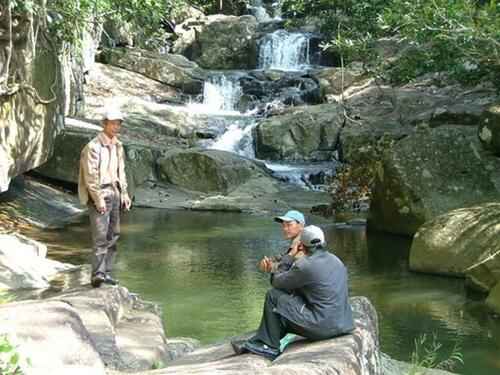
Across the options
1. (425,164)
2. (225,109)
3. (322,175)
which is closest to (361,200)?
Result: (322,175)

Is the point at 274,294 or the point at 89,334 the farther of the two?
the point at 274,294

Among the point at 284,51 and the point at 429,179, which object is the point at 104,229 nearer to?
the point at 429,179

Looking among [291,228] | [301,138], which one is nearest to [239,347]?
[291,228]

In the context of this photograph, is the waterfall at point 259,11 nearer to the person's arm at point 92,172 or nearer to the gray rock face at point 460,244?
the gray rock face at point 460,244

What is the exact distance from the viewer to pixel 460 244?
35.7ft

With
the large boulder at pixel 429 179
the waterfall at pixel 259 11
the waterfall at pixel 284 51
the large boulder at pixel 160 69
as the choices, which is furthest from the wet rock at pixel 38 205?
the waterfall at pixel 259 11

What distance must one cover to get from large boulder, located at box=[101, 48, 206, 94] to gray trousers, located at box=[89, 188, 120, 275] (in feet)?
65.1

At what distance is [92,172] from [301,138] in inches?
617

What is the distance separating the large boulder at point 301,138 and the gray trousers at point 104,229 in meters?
15.1

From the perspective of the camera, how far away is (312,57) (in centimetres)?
2961

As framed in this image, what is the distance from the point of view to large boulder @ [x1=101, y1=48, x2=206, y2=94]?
27031 mm

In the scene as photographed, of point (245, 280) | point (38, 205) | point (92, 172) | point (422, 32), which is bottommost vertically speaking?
point (245, 280)

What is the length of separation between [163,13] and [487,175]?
20.6 ft

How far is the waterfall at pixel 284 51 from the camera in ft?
97.2
